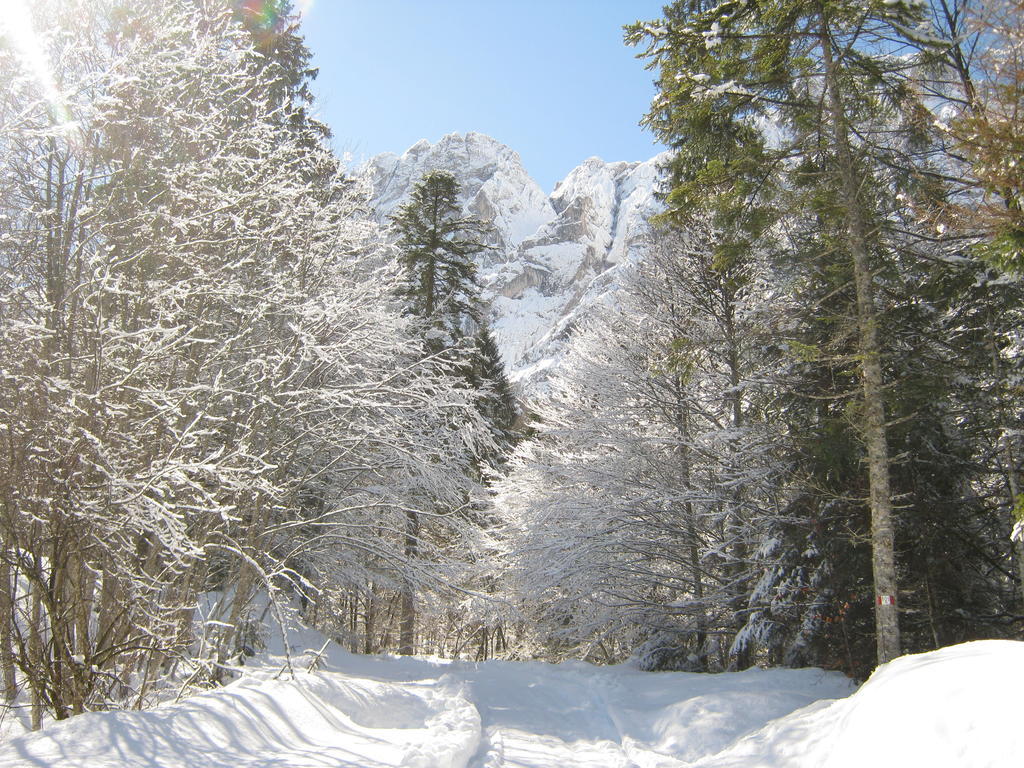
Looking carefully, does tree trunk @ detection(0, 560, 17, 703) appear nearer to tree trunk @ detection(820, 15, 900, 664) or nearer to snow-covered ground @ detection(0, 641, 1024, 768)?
snow-covered ground @ detection(0, 641, 1024, 768)

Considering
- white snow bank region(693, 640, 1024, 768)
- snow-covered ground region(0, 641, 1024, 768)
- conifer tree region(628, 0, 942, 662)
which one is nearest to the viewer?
white snow bank region(693, 640, 1024, 768)

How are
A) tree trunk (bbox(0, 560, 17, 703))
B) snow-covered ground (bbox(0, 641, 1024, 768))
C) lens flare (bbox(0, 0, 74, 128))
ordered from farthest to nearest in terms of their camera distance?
lens flare (bbox(0, 0, 74, 128)), tree trunk (bbox(0, 560, 17, 703)), snow-covered ground (bbox(0, 641, 1024, 768))

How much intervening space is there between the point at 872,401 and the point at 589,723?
5.13 metres

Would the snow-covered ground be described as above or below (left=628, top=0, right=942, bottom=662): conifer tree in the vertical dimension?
below

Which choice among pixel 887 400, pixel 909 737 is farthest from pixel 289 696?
pixel 887 400

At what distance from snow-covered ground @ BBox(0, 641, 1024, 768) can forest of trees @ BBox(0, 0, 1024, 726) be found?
81 cm

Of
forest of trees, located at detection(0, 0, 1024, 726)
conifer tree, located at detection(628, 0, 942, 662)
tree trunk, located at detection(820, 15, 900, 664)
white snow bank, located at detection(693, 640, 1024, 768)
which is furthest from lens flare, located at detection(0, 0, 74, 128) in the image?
tree trunk, located at detection(820, 15, 900, 664)

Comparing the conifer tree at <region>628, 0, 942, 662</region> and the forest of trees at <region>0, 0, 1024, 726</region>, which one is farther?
the conifer tree at <region>628, 0, 942, 662</region>

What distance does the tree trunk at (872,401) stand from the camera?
6.74 metres

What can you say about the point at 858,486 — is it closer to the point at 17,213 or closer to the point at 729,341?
the point at 729,341

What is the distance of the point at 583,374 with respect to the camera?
43.9ft

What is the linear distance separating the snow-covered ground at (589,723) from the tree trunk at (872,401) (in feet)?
4.52

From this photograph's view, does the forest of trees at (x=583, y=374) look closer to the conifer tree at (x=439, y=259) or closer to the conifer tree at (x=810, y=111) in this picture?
the conifer tree at (x=810, y=111)

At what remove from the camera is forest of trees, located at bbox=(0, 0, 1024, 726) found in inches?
201
